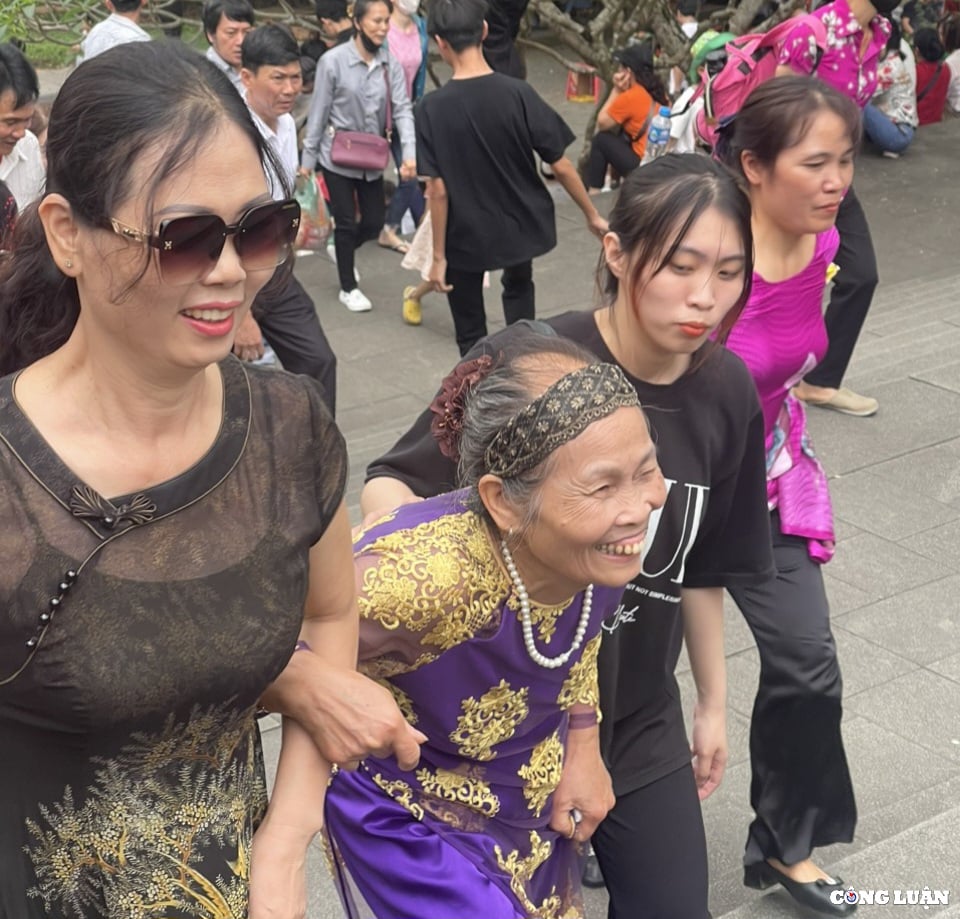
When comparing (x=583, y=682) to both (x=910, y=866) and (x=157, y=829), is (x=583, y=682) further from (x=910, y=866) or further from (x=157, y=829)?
(x=910, y=866)

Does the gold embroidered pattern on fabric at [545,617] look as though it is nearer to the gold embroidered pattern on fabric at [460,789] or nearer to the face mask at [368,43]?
the gold embroidered pattern on fabric at [460,789]

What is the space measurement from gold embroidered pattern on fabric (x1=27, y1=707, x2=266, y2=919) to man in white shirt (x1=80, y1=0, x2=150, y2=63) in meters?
6.44

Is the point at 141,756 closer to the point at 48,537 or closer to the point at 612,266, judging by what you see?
the point at 48,537

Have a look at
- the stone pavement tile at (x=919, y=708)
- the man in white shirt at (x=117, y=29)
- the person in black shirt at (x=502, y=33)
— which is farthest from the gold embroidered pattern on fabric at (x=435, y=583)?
the person in black shirt at (x=502, y=33)

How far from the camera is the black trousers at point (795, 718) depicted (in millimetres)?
3662

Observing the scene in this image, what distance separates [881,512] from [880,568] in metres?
0.51

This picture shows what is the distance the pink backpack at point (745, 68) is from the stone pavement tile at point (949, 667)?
87.8 inches

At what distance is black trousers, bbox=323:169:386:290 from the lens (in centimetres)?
911

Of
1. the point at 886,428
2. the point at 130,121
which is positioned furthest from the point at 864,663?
the point at 130,121

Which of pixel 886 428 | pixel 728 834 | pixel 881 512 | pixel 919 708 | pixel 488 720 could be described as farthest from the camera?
pixel 886 428

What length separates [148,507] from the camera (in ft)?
6.05

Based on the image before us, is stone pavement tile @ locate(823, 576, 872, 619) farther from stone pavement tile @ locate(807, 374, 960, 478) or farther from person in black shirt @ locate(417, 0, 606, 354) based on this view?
person in black shirt @ locate(417, 0, 606, 354)

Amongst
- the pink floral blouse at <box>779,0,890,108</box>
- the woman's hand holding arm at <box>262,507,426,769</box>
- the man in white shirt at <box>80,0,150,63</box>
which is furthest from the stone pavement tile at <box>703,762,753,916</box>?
the man in white shirt at <box>80,0,150,63</box>

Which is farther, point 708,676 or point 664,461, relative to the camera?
point 708,676
